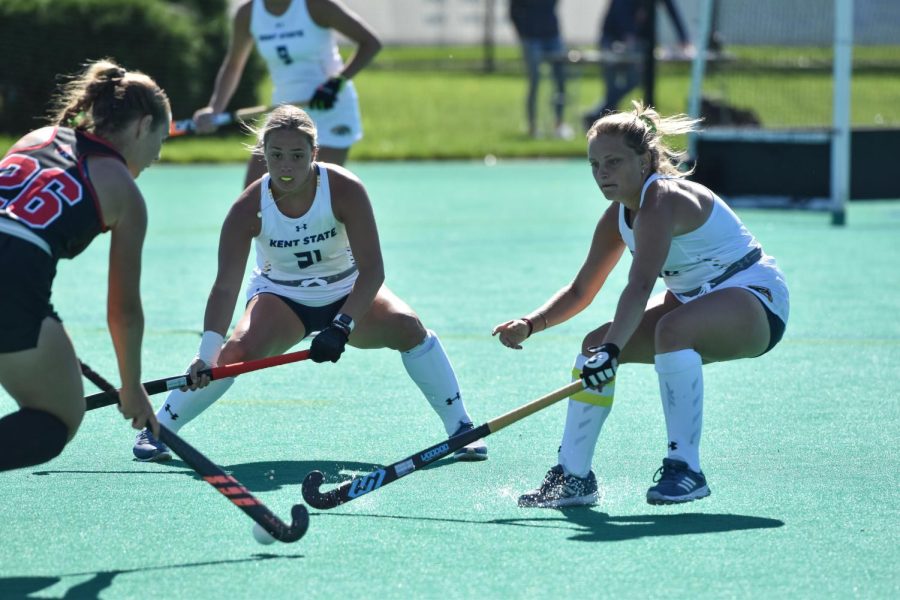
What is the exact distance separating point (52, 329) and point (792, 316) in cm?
473

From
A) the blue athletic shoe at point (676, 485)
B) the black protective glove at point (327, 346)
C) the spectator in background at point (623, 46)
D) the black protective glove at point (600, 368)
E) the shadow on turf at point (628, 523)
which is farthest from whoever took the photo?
the spectator in background at point (623, 46)

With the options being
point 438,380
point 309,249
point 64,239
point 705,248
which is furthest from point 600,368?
point 64,239

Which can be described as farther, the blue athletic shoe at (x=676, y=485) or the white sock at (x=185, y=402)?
the white sock at (x=185, y=402)

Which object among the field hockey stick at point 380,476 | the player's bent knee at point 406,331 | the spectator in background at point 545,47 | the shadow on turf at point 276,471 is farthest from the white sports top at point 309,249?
the spectator in background at point 545,47

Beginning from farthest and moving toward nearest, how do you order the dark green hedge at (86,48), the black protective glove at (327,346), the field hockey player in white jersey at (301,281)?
the dark green hedge at (86,48)
the field hockey player in white jersey at (301,281)
the black protective glove at (327,346)

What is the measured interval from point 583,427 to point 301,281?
1.24m

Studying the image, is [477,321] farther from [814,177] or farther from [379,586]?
[814,177]

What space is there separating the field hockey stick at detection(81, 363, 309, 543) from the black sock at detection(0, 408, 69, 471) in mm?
302

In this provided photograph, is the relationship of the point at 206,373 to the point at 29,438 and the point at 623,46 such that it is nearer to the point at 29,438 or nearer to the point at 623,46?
the point at 29,438

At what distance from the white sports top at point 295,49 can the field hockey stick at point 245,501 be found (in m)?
4.21

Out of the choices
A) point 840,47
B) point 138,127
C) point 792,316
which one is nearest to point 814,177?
point 840,47

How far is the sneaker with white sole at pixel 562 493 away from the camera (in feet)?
14.6

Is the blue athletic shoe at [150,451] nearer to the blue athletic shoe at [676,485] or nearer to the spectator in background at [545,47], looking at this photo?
the blue athletic shoe at [676,485]

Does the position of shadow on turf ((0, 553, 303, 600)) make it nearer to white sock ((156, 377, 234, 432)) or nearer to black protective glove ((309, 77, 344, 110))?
white sock ((156, 377, 234, 432))
